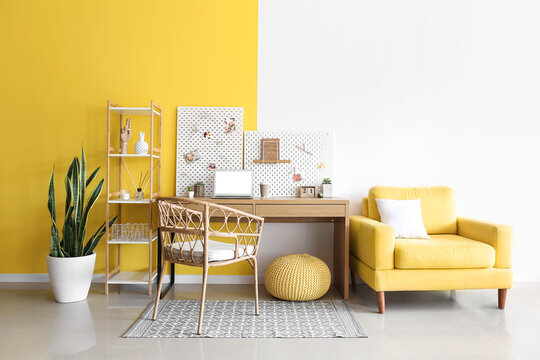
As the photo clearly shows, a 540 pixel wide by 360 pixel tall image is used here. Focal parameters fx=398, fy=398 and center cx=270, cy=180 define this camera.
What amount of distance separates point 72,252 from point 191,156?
1.22 metres

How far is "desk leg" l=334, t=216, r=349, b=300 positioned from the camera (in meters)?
3.06

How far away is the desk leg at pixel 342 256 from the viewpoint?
10.0ft

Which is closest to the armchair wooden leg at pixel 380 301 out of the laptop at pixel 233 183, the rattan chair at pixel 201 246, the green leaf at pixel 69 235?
the rattan chair at pixel 201 246

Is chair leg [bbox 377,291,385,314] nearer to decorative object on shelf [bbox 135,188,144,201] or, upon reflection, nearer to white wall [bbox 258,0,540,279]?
white wall [bbox 258,0,540,279]

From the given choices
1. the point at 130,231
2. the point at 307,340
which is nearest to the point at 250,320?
the point at 307,340

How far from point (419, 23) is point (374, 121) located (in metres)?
0.98

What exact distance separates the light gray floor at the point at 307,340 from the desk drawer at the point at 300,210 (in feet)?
2.18

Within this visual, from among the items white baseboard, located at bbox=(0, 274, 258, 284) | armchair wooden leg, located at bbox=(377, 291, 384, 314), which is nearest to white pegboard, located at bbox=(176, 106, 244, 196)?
white baseboard, located at bbox=(0, 274, 258, 284)

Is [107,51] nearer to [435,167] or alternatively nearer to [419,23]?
[419,23]

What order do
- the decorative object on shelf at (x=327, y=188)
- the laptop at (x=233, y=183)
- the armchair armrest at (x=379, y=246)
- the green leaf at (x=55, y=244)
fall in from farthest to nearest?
the decorative object on shelf at (x=327, y=188) < the laptop at (x=233, y=183) < the green leaf at (x=55, y=244) < the armchair armrest at (x=379, y=246)

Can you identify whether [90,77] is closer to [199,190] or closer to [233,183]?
[199,190]

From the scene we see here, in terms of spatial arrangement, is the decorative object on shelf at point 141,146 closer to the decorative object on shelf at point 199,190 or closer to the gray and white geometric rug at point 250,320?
the decorative object on shelf at point 199,190

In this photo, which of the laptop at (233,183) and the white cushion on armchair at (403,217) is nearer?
the white cushion on armchair at (403,217)

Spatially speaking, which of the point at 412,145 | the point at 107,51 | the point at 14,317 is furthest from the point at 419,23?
the point at 14,317
